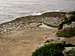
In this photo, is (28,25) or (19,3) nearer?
(28,25)

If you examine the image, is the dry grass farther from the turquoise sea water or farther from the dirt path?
the turquoise sea water

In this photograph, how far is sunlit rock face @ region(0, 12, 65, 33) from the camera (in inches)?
189

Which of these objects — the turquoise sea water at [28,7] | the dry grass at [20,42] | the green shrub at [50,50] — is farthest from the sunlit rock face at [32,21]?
the green shrub at [50,50]

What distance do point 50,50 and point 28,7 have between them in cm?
335

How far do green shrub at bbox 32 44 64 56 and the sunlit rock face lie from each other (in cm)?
128

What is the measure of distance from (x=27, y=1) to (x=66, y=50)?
426 centimetres

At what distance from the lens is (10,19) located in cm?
546

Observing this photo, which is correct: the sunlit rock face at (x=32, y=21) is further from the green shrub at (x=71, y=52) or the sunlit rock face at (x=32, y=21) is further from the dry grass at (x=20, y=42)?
the green shrub at (x=71, y=52)

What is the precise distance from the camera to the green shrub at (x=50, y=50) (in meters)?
3.42

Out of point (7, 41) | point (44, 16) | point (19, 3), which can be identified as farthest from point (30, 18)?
point (19, 3)

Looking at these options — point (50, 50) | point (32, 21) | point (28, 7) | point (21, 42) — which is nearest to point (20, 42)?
point (21, 42)

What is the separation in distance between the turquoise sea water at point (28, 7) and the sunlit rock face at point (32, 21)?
47 centimetres

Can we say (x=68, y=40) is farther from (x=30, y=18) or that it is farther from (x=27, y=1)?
(x=27, y=1)

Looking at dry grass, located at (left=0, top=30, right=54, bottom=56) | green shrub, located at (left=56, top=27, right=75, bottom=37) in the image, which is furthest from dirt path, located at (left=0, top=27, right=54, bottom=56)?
green shrub, located at (left=56, top=27, right=75, bottom=37)
